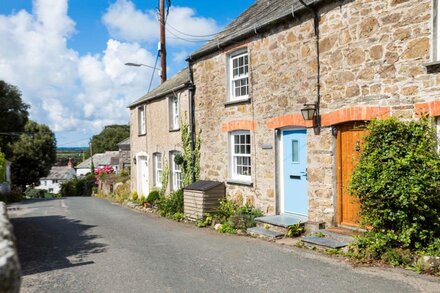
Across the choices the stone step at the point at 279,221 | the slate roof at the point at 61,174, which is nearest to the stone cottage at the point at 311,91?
the stone step at the point at 279,221

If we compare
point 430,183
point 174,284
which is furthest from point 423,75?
point 174,284

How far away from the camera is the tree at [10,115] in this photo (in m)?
39.7

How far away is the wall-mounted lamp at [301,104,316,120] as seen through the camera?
931 centimetres

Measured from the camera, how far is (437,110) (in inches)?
276

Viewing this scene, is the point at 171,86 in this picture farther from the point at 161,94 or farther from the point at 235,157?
the point at 235,157

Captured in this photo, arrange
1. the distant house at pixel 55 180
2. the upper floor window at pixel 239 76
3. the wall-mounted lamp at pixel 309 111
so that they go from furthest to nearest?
1. the distant house at pixel 55 180
2. the upper floor window at pixel 239 76
3. the wall-mounted lamp at pixel 309 111

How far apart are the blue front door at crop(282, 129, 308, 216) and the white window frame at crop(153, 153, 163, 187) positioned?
9.41m

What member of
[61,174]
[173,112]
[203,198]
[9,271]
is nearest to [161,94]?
[173,112]

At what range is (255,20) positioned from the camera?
12133mm

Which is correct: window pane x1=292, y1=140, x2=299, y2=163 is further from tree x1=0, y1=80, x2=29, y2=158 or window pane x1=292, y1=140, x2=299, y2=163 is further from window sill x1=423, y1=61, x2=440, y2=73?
tree x1=0, y1=80, x2=29, y2=158

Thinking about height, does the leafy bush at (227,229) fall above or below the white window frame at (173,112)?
below

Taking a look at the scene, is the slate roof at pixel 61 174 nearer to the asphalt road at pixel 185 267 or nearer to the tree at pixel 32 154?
the tree at pixel 32 154

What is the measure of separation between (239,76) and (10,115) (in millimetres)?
35445

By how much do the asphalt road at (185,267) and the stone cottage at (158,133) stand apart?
6.37 metres
